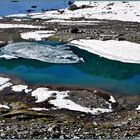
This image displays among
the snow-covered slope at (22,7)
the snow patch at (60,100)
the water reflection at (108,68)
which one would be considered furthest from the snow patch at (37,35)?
the snow-covered slope at (22,7)

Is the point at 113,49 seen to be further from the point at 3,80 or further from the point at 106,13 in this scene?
the point at 106,13

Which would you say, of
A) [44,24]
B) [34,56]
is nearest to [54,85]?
[34,56]

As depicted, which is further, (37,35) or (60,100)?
(37,35)

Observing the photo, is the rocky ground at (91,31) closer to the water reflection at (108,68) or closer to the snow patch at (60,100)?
the water reflection at (108,68)

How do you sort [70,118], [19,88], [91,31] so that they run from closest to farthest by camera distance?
1. [70,118]
2. [19,88]
3. [91,31]

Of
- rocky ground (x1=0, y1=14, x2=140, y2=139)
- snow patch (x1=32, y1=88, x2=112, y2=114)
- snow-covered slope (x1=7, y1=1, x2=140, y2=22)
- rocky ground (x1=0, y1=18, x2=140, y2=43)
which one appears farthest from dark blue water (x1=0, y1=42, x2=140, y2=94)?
snow-covered slope (x1=7, y1=1, x2=140, y2=22)

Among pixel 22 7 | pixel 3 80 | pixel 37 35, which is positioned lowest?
pixel 22 7

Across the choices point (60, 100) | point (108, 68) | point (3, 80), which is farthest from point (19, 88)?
point (108, 68)
